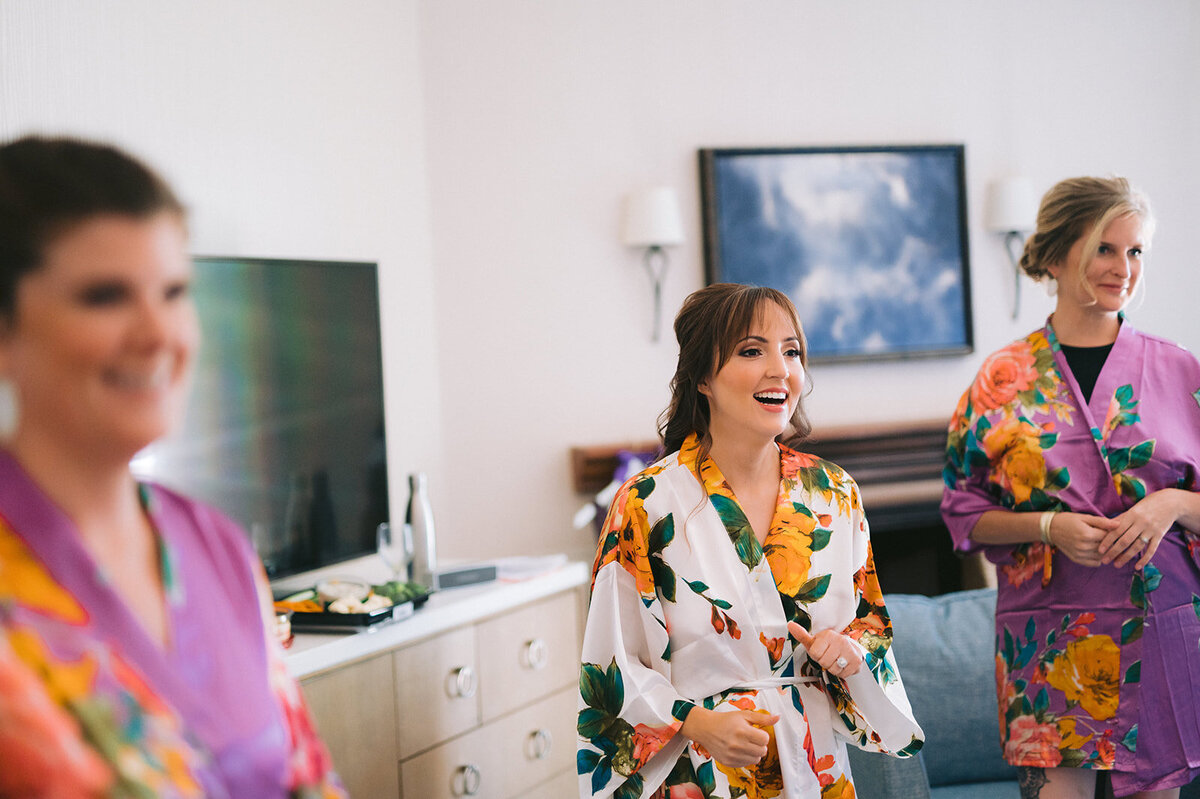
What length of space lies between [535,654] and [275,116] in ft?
5.16

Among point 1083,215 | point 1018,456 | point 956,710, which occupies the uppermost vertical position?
point 1083,215

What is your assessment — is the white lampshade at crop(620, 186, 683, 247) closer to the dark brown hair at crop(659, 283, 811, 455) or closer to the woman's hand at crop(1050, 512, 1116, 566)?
the dark brown hair at crop(659, 283, 811, 455)

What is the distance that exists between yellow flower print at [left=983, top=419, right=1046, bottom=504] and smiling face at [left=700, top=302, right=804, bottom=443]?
0.50 m

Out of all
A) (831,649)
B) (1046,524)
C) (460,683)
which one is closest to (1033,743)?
(1046,524)

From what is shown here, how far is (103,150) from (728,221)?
11.2ft

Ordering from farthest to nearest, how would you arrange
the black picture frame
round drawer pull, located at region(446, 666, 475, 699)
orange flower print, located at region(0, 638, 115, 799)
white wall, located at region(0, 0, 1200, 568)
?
the black picture frame < white wall, located at region(0, 0, 1200, 568) < round drawer pull, located at region(446, 666, 475, 699) < orange flower print, located at region(0, 638, 115, 799)

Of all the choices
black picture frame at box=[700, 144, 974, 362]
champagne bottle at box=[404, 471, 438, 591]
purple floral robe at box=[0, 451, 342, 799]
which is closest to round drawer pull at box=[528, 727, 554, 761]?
champagne bottle at box=[404, 471, 438, 591]

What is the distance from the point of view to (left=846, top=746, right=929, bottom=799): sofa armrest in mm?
1863

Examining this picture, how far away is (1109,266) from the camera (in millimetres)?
1824

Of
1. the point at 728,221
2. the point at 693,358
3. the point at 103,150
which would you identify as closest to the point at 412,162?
the point at 728,221

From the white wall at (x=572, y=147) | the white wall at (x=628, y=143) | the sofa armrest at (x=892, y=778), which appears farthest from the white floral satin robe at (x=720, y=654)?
the white wall at (x=628, y=143)

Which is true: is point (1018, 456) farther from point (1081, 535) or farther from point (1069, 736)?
point (1069, 736)

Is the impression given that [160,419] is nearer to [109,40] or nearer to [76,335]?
[76,335]

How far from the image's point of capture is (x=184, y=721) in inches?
21.5
